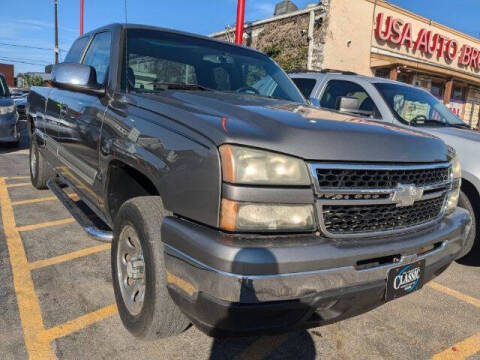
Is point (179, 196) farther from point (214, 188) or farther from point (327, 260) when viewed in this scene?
point (327, 260)

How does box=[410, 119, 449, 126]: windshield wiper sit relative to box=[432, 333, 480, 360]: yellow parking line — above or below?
above

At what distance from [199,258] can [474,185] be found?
311 centimetres

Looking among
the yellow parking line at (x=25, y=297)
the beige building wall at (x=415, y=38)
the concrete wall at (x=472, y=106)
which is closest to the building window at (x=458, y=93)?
the concrete wall at (x=472, y=106)

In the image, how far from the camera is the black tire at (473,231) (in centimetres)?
372

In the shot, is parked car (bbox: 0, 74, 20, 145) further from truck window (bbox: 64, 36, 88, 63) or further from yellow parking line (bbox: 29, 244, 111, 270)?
yellow parking line (bbox: 29, 244, 111, 270)

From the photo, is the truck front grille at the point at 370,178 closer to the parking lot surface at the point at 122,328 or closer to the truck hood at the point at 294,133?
the truck hood at the point at 294,133

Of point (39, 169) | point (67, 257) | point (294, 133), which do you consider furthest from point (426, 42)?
point (294, 133)

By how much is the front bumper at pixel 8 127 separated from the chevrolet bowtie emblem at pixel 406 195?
9150mm

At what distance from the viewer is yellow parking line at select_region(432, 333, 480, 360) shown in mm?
2441

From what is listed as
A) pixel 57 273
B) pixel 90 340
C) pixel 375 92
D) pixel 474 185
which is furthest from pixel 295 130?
pixel 375 92

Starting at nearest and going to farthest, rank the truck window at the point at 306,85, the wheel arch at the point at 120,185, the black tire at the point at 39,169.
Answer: the wheel arch at the point at 120,185, the black tire at the point at 39,169, the truck window at the point at 306,85

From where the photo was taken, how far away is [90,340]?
92.1 inches

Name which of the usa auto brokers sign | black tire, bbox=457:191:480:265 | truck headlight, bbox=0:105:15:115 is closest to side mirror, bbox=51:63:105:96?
black tire, bbox=457:191:480:265

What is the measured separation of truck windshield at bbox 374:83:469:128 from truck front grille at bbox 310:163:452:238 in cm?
272
